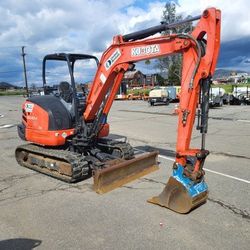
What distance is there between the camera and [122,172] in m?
6.93

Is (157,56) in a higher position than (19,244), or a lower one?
higher

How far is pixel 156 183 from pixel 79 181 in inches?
61.4

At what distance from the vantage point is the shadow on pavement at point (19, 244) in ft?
15.0

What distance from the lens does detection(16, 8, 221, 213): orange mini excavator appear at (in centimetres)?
554

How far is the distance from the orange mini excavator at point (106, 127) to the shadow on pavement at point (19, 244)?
6.01 feet

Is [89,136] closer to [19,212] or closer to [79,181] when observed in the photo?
[79,181]

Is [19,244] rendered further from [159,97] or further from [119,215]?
[159,97]

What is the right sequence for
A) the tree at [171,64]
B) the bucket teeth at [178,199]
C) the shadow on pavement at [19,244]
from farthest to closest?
the tree at [171,64] < the bucket teeth at [178,199] < the shadow on pavement at [19,244]

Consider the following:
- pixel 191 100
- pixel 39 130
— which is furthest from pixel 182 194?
pixel 39 130

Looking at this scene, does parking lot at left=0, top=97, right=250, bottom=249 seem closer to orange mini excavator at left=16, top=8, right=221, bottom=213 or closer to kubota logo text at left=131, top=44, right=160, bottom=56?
orange mini excavator at left=16, top=8, right=221, bottom=213

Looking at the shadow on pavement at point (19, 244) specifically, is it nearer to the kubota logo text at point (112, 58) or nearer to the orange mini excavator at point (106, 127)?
the orange mini excavator at point (106, 127)

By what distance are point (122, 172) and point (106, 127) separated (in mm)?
1796

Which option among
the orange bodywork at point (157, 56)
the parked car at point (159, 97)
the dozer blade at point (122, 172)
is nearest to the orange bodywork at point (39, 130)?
the orange bodywork at point (157, 56)

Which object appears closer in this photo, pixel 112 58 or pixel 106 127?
pixel 112 58
